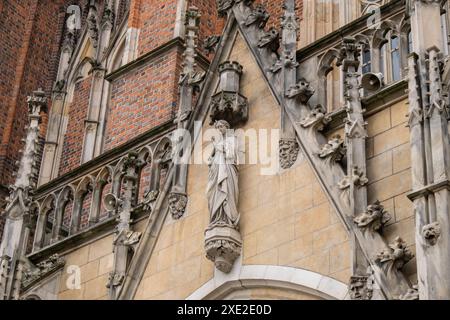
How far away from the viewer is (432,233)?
891 cm

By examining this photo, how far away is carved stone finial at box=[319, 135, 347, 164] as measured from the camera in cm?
1048

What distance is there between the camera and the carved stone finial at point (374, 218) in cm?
972

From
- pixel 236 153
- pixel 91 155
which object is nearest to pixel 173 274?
pixel 236 153

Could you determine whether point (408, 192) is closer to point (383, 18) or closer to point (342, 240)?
point (342, 240)

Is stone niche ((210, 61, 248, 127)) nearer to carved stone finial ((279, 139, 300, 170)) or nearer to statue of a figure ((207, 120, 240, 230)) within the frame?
statue of a figure ((207, 120, 240, 230))

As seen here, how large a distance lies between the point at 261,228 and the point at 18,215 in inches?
129

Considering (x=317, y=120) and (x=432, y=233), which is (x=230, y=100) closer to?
(x=317, y=120)

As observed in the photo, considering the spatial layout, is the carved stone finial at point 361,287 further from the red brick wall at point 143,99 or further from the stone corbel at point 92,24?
the stone corbel at point 92,24

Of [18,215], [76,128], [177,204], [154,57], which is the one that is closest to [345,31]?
[177,204]

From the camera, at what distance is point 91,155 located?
53.6 ft

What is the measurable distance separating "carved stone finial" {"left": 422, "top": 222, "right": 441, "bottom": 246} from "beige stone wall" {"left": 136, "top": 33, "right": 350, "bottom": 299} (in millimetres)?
1030

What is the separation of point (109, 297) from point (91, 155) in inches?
201

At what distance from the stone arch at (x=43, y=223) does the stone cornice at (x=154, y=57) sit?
111 inches

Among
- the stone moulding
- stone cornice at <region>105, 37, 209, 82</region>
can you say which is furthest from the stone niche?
stone cornice at <region>105, 37, 209, 82</region>
